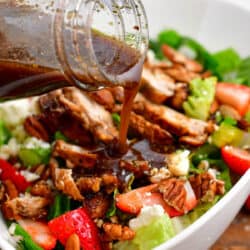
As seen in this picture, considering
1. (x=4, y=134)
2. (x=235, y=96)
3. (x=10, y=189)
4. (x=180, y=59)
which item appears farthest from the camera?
(x=180, y=59)

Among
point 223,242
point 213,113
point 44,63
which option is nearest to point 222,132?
point 213,113

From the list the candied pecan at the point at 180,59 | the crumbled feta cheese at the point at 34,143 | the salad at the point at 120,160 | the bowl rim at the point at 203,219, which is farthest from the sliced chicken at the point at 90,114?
the candied pecan at the point at 180,59

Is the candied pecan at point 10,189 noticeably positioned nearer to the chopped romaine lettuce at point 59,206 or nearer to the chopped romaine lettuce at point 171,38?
the chopped romaine lettuce at point 59,206

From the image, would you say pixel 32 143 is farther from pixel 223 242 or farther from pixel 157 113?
pixel 223 242

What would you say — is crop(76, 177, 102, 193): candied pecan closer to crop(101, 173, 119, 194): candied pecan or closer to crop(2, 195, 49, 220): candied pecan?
crop(101, 173, 119, 194): candied pecan

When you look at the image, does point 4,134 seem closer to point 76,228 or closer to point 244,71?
point 76,228

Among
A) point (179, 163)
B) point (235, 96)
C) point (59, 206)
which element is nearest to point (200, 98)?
point (235, 96)

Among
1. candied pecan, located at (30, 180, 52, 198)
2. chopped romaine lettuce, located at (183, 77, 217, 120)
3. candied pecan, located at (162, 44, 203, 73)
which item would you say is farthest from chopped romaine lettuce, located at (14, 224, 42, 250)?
candied pecan, located at (162, 44, 203, 73)

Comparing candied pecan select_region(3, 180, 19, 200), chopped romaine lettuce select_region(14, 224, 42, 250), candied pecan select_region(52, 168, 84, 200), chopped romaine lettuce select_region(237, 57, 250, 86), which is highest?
chopped romaine lettuce select_region(237, 57, 250, 86)
